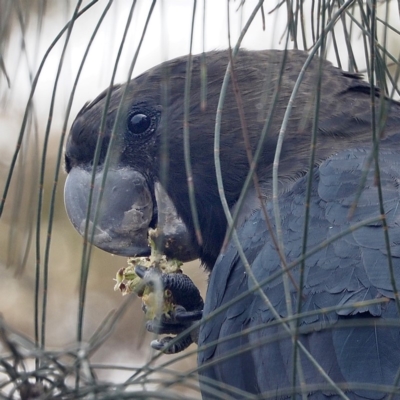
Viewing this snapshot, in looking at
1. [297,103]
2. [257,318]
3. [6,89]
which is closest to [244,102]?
[297,103]

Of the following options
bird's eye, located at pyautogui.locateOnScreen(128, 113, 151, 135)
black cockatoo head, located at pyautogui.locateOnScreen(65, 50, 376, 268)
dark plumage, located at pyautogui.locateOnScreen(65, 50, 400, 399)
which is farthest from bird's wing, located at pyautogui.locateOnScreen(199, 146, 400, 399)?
bird's eye, located at pyautogui.locateOnScreen(128, 113, 151, 135)

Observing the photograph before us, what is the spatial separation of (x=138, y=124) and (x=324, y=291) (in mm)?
981

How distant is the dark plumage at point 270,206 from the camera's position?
→ 69.8 inches

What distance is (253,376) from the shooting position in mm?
1958

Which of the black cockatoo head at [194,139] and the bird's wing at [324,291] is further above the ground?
the black cockatoo head at [194,139]

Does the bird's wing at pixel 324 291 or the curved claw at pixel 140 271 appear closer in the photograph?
the bird's wing at pixel 324 291

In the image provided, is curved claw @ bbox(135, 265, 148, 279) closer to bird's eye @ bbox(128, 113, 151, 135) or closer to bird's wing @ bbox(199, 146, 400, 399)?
bird's wing @ bbox(199, 146, 400, 399)

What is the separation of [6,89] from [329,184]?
1.12m

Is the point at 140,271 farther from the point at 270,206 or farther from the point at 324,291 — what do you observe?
the point at 324,291

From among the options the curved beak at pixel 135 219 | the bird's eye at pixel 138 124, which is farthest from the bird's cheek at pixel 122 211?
the bird's eye at pixel 138 124

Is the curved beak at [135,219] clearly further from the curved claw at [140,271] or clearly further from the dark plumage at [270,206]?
the curved claw at [140,271]

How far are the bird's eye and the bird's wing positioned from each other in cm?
55

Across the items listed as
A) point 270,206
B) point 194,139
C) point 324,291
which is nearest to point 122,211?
point 194,139

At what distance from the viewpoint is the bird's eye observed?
8.41ft
